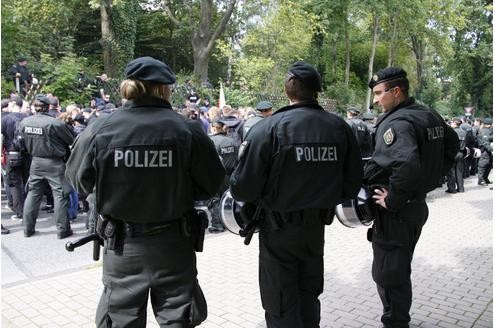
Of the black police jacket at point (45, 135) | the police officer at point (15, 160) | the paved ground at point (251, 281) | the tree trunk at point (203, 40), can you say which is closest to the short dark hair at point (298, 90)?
the paved ground at point (251, 281)

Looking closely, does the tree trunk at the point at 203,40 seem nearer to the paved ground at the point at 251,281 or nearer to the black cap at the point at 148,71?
the paved ground at the point at 251,281

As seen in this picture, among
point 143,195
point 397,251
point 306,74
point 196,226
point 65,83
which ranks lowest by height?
point 397,251

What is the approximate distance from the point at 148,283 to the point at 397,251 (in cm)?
201

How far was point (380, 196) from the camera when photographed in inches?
142

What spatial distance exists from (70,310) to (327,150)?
117 inches

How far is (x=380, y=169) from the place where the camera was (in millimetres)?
3668

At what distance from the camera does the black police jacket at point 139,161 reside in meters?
2.67

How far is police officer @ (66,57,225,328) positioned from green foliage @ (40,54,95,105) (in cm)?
1436

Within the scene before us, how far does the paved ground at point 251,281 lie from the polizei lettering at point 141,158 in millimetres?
2066

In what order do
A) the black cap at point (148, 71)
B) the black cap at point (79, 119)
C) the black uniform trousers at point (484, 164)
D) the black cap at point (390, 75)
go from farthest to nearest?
1. the black uniform trousers at point (484, 164)
2. the black cap at point (79, 119)
3. the black cap at point (390, 75)
4. the black cap at point (148, 71)

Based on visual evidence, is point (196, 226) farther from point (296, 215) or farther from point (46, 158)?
point (46, 158)

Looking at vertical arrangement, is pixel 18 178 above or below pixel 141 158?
below

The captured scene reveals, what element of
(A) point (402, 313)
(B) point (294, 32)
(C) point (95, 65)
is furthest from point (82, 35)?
(A) point (402, 313)

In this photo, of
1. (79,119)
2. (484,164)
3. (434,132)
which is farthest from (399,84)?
(484,164)
